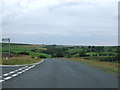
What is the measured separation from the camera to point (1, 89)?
10.5 metres

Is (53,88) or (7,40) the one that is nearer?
(53,88)

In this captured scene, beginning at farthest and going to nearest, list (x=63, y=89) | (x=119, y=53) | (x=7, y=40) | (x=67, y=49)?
(x=67, y=49) < (x=119, y=53) < (x=7, y=40) < (x=63, y=89)

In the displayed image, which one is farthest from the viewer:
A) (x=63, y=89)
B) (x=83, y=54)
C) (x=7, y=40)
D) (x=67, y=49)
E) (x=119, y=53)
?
(x=67, y=49)

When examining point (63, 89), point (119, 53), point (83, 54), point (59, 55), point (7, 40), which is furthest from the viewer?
point (59, 55)

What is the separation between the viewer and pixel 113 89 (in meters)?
10.8

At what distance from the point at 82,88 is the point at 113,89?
1.21 m

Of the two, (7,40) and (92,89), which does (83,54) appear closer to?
(7,40)

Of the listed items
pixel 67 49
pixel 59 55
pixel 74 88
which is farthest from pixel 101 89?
pixel 67 49

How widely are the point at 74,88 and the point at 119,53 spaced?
49.8 m

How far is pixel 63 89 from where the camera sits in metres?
10.5

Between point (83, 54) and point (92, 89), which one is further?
point (83, 54)

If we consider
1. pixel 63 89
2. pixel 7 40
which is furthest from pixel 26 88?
pixel 7 40

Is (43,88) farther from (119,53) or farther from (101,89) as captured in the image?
(119,53)

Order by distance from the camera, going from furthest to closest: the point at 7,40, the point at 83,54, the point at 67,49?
the point at 67,49, the point at 83,54, the point at 7,40
